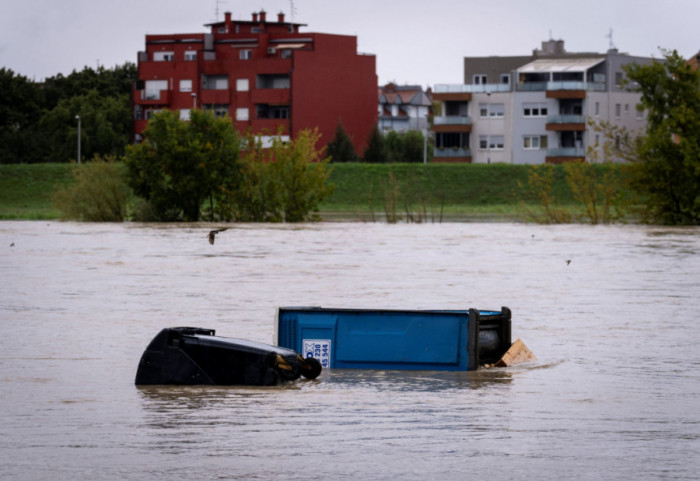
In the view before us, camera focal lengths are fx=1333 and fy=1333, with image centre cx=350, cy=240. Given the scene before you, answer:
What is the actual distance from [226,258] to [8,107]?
8288 centimetres

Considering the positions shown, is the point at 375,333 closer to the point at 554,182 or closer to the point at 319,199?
the point at 319,199

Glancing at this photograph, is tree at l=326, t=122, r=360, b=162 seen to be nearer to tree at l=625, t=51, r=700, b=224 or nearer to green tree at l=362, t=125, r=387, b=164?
green tree at l=362, t=125, r=387, b=164

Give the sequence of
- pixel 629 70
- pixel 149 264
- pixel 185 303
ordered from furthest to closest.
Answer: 1. pixel 629 70
2. pixel 149 264
3. pixel 185 303

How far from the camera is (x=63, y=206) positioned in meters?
55.5

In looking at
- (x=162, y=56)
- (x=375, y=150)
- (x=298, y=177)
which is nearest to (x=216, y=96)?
(x=162, y=56)

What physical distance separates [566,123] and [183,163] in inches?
2359

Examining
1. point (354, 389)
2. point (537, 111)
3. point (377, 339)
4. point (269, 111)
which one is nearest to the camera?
point (354, 389)

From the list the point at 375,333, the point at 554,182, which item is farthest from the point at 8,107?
the point at 375,333

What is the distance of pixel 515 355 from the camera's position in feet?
41.9

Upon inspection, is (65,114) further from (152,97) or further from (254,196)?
(254,196)

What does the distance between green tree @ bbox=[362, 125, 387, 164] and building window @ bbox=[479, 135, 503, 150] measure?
1492 centimetres

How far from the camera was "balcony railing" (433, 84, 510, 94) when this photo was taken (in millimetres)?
112312

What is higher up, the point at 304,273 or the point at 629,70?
the point at 629,70

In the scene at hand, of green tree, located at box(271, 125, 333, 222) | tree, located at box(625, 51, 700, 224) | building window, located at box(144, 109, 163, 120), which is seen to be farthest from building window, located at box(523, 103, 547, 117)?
green tree, located at box(271, 125, 333, 222)
